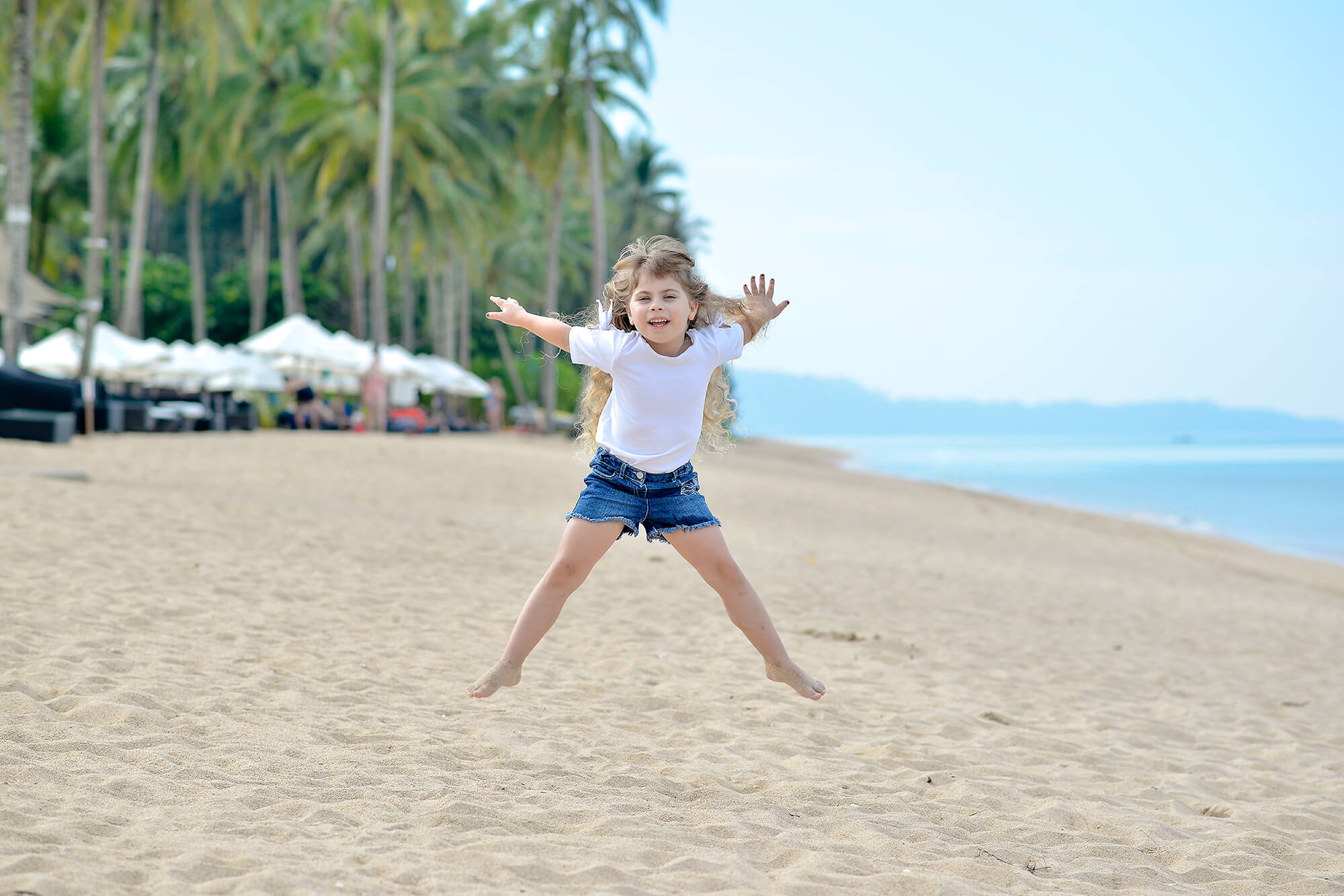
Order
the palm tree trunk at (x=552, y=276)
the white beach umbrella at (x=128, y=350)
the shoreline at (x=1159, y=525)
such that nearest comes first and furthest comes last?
the shoreline at (x=1159, y=525), the white beach umbrella at (x=128, y=350), the palm tree trunk at (x=552, y=276)

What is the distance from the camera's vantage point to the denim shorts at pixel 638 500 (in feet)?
11.6

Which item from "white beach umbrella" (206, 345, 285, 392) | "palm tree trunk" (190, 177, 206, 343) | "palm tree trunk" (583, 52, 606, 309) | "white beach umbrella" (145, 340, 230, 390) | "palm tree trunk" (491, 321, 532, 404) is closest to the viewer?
"white beach umbrella" (145, 340, 230, 390)

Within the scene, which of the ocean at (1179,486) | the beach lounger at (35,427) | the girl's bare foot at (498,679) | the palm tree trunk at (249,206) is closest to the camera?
the girl's bare foot at (498,679)

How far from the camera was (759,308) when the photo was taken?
12.6 feet

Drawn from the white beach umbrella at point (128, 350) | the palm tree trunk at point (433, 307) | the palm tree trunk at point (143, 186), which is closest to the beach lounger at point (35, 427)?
the white beach umbrella at point (128, 350)

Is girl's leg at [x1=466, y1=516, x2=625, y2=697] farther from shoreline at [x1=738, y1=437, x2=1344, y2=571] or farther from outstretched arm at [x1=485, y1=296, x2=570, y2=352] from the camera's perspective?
shoreline at [x1=738, y1=437, x2=1344, y2=571]

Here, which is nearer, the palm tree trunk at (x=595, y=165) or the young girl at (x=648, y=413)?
the young girl at (x=648, y=413)

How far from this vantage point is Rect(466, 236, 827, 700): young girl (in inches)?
137

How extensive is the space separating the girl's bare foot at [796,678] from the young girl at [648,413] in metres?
0.30

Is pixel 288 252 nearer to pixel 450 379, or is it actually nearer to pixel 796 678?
pixel 450 379

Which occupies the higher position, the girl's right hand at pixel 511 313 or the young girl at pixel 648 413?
the girl's right hand at pixel 511 313

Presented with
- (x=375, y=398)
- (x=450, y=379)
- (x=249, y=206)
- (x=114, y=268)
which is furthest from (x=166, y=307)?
(x=375, y=398)

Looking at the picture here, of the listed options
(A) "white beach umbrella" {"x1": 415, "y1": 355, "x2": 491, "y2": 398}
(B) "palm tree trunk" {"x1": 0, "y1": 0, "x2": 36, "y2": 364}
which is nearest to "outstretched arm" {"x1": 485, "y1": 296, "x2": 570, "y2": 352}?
(B) "palm tree trunk" {"x1": 0, "y1": 0, "x2": 36, "y2": 364}

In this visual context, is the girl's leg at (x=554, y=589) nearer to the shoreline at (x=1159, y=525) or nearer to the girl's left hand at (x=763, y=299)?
the girl's left hand at (x=763, y=299)
